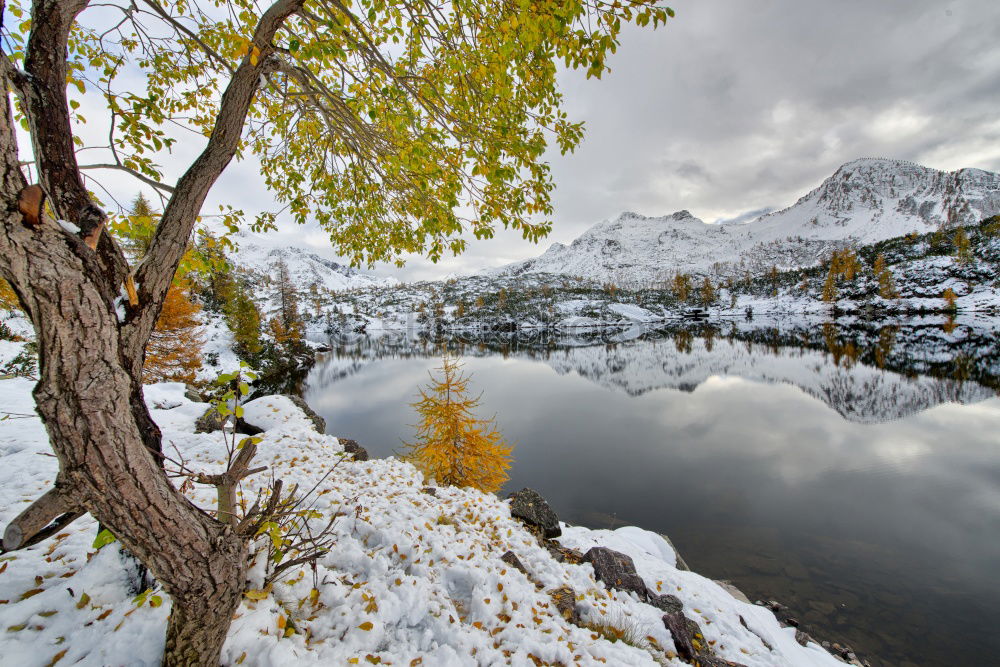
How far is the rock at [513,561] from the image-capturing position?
5.50 metres

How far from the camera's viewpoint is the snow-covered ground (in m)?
2.79

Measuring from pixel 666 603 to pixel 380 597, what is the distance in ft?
14.9

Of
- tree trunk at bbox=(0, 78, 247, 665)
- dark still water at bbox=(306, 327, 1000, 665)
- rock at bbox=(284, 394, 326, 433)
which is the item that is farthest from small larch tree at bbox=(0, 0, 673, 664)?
dark still water at bbox=(306, 327, 1000, 665)

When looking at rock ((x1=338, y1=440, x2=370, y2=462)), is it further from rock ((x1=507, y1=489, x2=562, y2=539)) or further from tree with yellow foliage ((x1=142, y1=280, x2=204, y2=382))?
tree with yellow foliage ((x1=142, y1=280, x2=204, y2=382))

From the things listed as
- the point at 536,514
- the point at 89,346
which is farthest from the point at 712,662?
the point at 89,346

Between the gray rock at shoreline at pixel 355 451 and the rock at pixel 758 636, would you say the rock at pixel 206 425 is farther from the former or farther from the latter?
the rock at pixel 758 636

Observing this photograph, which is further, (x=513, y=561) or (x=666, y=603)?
(x=666, y=603)

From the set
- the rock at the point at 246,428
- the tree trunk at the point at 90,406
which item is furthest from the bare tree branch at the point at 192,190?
the rock at the point at 246,428

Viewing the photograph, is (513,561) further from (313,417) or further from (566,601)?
(313,417)

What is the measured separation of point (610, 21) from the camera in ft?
8.58

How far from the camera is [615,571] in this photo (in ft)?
20.4

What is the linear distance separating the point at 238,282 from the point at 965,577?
173ft

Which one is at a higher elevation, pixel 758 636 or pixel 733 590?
pixel 758 636

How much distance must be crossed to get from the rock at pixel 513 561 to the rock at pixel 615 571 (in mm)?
1425
